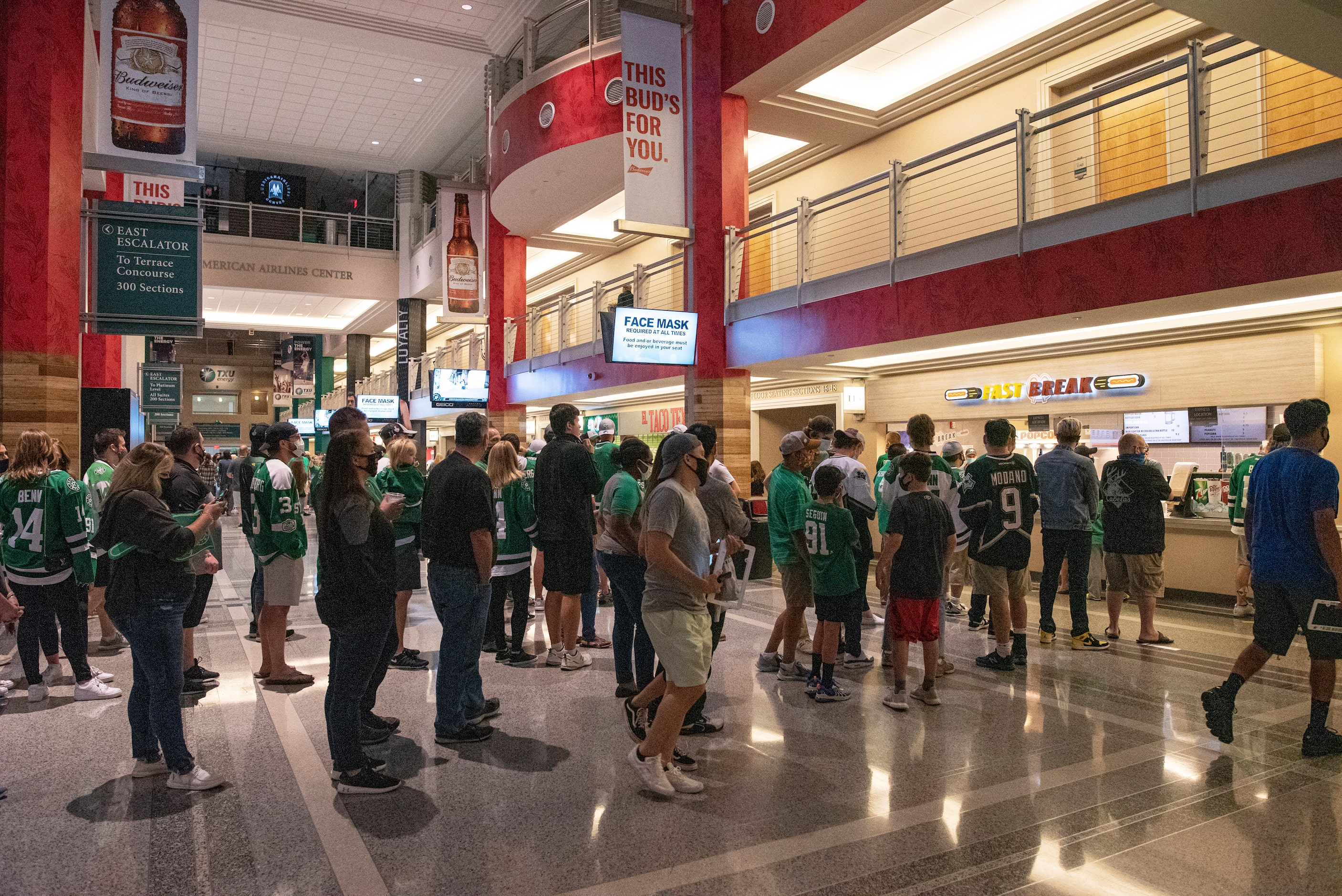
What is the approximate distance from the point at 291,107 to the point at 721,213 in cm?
1551

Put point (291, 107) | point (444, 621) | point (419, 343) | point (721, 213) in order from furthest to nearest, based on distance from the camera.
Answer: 1. point (419, 343)
2. point (291, 107)
3. point (721, 213)
4. point (444, 621)

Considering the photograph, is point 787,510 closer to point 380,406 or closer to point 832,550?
point 832,550

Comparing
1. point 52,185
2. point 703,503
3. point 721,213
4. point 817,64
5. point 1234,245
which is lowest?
point 703,503

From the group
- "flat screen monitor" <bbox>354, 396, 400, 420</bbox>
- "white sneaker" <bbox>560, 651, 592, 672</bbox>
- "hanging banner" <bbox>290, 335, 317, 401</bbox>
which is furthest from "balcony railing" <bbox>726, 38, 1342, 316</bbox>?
"hanging banner" <bbox>290, 335, 317, 401</bbox>

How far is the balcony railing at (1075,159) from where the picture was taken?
7250 mm

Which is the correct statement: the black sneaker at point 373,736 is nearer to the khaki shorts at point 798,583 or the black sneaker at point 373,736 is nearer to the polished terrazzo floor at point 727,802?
the polished terrazzo floor at point 727,802

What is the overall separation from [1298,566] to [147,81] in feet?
31.3

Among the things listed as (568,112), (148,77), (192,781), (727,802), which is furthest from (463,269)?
(727,802)

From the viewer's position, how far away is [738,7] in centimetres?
→ 1098

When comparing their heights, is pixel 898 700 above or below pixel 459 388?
below

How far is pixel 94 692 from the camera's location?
5469 mm

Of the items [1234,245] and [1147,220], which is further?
[1147,220]

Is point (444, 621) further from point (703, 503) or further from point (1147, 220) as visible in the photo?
point (1147, 220)

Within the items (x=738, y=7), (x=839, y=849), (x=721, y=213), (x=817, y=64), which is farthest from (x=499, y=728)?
(x=738, y=7)
